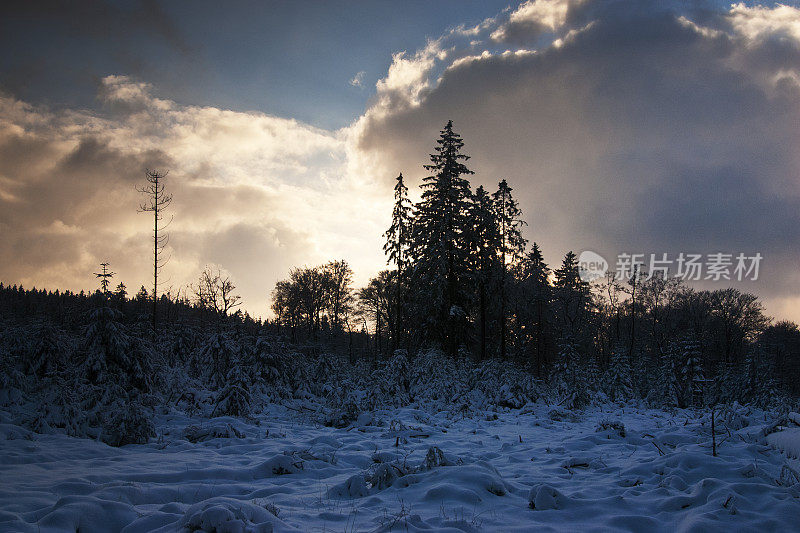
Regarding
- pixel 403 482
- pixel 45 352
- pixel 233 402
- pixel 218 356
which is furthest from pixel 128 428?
pixel 218 356

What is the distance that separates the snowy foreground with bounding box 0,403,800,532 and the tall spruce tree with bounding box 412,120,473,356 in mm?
13039

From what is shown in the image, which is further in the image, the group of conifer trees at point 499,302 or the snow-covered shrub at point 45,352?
the group of conifer trees at point 499,302

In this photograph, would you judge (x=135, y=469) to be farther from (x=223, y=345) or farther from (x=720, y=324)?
(x=720, y=324)

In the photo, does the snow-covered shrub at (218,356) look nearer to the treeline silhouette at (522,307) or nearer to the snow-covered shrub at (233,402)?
the snow-covered shrub at (233,402)

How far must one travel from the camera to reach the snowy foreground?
371 cm

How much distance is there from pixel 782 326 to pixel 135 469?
246 feet

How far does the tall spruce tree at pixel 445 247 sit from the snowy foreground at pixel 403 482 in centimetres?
1304

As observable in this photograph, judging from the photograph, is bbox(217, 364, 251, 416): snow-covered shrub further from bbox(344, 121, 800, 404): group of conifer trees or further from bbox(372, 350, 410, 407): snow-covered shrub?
bbox(344, 121, 800, 404): group of conifer trees

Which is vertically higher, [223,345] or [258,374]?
[223,345]

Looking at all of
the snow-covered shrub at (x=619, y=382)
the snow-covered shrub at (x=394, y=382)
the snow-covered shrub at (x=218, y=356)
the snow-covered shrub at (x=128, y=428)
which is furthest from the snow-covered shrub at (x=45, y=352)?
the snow-covered shrub at (x=619, y=382)

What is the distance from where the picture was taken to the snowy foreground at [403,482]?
146 inches

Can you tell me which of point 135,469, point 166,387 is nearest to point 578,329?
point 166,387

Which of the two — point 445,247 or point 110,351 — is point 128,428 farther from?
point 445,247

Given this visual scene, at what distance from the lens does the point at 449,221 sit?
22391 mm
